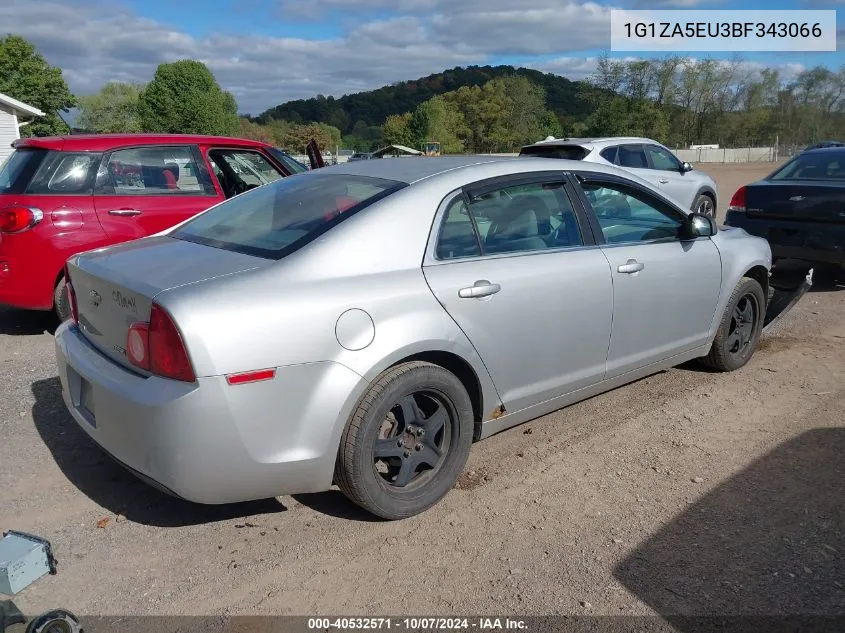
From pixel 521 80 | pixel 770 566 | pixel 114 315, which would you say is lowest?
pixel 770 566

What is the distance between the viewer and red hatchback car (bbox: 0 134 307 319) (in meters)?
5.50

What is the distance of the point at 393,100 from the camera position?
15750cm

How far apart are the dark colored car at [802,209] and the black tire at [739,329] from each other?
2.60 meters

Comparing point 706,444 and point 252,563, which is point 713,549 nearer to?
point 706,444

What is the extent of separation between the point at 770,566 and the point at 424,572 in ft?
4.56

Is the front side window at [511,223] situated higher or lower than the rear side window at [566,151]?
lower

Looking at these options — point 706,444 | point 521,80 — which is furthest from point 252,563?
point 521,80

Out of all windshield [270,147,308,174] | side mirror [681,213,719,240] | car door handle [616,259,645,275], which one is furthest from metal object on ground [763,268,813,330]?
windshield [270,147,308,174]

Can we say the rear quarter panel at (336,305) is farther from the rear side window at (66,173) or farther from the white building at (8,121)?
the white building at (8,121)

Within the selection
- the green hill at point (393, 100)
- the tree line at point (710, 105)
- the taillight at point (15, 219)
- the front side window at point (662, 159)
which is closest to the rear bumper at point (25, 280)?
the taillight at point (15, 219)

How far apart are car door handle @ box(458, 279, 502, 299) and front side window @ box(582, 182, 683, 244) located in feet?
3.39

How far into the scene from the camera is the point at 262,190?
3.96 meters

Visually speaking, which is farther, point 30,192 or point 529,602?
point 30,192

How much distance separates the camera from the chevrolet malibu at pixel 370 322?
2625mm
